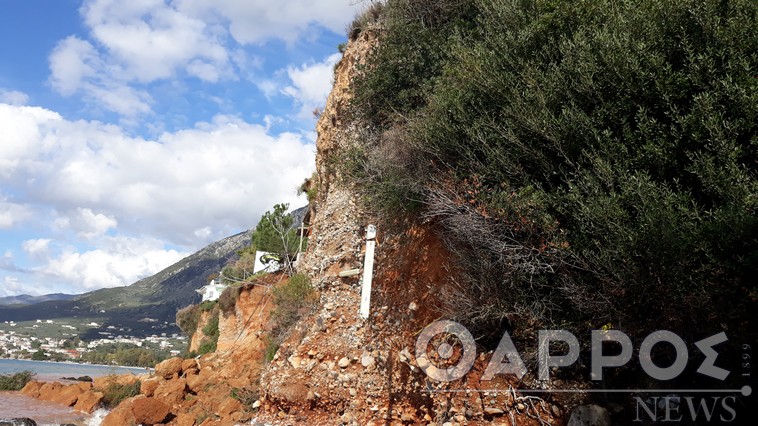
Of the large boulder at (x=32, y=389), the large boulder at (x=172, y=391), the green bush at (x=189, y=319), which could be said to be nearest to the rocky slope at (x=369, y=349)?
the large boulder at (x=172, y=391)

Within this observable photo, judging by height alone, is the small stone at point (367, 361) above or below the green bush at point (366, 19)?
below

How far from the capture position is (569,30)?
893cm

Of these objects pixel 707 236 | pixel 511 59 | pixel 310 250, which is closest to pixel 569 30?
pixel 511 59

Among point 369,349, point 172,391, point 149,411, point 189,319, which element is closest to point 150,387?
point 172,391

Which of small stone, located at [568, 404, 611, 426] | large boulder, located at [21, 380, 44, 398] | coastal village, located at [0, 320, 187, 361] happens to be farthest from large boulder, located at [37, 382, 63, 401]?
coastal village, located at [0, 320, 187, 361]

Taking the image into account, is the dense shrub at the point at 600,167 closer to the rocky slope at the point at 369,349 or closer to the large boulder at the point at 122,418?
the rocky slope at the point at 369,349

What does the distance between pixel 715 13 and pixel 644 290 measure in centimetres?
409

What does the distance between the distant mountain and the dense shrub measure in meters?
121

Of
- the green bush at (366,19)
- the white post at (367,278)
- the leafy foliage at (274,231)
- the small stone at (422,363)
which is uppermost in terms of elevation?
the green bush at (366,19)

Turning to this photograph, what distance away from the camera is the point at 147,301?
154 m

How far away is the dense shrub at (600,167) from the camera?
17.6ft

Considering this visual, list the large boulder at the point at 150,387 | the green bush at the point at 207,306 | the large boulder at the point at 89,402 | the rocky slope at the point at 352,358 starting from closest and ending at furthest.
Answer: the rocky slope at the point at 352,358, the large boulder at the point at 150,387, the large boulder at the point at 89,402, the green bush at the point at 207,306

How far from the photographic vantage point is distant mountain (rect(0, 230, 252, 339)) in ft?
436

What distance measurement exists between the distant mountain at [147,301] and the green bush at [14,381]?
88461mm
